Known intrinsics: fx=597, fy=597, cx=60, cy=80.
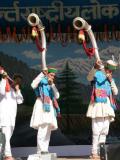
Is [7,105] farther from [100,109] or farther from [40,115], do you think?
[100,109]

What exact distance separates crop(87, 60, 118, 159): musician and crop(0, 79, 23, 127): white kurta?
3.51 ft

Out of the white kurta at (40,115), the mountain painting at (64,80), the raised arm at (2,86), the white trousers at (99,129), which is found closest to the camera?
the white kurta at (40,115)

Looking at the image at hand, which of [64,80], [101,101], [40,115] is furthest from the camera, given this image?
[64,80]

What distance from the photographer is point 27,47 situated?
961cm

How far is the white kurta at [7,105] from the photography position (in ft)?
27.3

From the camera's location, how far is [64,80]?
Answer: 9594mm

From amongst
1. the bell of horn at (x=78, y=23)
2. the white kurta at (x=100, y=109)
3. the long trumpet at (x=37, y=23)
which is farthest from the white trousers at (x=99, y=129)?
the bell of horn at (x=78, y=23)

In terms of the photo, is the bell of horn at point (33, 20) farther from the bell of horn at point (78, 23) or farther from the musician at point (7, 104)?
the musician at point (7, 104)

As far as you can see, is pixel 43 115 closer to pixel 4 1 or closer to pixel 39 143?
pixel 39 143

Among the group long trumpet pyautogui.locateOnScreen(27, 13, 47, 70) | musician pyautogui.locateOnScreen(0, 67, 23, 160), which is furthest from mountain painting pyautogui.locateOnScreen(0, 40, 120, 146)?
long trumpet pyautogui.locateOnScreen(27, 13, 47, 70)

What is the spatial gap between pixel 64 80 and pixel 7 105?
149cm

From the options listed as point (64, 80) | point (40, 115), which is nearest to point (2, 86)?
point (40, 115)

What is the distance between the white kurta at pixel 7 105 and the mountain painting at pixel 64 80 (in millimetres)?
1075

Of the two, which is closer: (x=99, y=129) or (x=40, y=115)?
(x=40, y=115)
